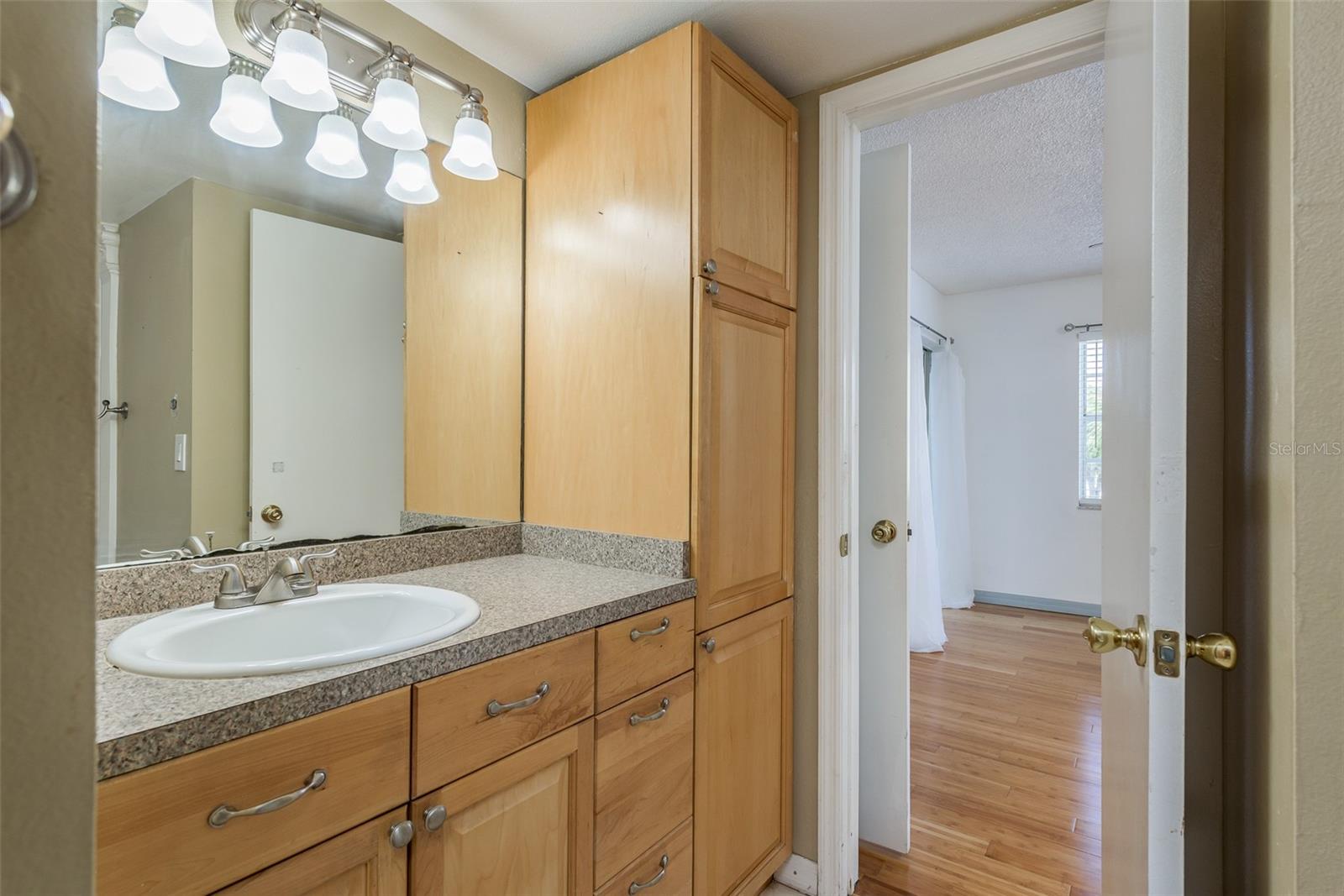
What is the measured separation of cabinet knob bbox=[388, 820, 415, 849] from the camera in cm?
85

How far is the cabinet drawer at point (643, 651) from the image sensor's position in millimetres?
1186

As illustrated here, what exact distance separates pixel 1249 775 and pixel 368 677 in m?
1.14

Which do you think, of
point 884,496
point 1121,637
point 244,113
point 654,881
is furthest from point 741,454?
point 244,113

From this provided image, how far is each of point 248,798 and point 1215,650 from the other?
116 centimetres

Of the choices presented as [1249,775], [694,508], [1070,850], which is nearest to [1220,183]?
[1249,775]

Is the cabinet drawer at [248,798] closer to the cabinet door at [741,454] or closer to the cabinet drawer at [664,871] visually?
the cabinet drawer at [664,871]

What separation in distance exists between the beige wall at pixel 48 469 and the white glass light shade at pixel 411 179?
131 centimetres

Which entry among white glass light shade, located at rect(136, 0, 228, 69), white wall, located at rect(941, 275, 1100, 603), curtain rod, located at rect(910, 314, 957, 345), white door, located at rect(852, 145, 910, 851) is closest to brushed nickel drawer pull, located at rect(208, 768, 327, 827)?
white glass light shade, located at rect(136, 0, 228, 69)

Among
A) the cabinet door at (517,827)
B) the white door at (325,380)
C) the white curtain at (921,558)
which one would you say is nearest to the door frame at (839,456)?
the cabinet door at (517,827)

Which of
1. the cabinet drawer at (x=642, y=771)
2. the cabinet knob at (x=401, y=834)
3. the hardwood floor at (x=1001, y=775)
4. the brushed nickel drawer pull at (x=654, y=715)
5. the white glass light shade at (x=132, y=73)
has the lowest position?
the hardwood floor at (x=1001, y=775)

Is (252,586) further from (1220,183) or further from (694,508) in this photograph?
(1220,183)

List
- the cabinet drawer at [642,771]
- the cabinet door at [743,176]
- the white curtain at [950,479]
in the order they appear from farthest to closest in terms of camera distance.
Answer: the white curtain at [950,479]
the cabinet door at [743,176]
the cabinet drawer at [642,771]

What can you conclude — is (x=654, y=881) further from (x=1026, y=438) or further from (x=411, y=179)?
(x=1026, y=438)

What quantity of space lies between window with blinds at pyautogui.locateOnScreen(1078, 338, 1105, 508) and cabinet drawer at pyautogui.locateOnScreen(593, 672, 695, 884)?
4232 millimetres
